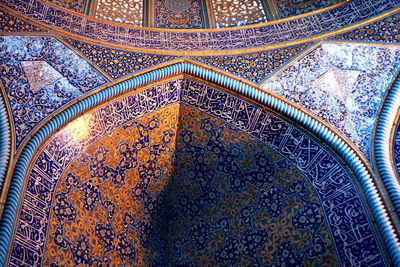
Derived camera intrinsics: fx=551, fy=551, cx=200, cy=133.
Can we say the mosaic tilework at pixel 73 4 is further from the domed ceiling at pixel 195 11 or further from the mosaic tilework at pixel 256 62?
the mosaic tilework at pixel 256 62

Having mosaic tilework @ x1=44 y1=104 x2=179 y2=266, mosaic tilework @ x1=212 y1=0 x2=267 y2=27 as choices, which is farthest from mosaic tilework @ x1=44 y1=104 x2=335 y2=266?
mosaic tilework @ x1=212 y1=0 x2=267 y2=27

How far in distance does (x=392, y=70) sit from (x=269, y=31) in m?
1.64

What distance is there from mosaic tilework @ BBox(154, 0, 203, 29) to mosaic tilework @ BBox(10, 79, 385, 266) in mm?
987

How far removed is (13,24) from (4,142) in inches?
61.8

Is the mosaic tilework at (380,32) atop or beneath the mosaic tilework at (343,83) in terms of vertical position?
atop

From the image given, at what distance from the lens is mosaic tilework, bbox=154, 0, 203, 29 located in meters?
7.50

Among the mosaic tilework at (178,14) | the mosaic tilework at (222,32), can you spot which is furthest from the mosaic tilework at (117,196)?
the mosaic tilework at (178,14)

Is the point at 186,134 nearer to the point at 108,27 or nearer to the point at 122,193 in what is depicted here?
the point at 122,193

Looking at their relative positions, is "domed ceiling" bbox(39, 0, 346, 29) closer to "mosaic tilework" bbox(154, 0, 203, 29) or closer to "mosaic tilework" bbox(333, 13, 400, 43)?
"mosaic tilework" bbox(154, 0, 203, 29)

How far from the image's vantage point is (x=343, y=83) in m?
6.78

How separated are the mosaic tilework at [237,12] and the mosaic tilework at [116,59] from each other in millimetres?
1219

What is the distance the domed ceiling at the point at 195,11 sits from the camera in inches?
291

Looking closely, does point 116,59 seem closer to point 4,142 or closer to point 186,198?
point 4,142

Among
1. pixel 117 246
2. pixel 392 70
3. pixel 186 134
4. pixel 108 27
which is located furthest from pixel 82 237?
pixel 392 70
